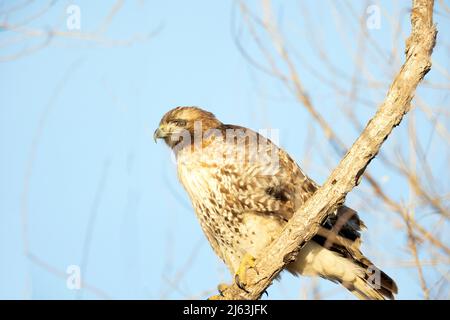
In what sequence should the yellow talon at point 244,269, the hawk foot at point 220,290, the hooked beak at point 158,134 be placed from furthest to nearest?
the hooked beak at point 158,134 < the hawk foot at point 220,290 < the yellow talon at point 244,269

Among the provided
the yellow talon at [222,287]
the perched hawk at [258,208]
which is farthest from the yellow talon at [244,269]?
the yellow talon at [222,287]

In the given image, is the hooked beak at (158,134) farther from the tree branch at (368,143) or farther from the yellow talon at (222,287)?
the tree branch at (368,143)

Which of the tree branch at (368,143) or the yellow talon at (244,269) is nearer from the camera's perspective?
the tree branch at (368,143)

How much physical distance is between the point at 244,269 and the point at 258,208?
0.47 metres

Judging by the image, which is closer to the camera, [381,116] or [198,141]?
[381,116]

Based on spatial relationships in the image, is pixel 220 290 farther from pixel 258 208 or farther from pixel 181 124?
pixel 181 124

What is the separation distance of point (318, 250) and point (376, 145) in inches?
58.6

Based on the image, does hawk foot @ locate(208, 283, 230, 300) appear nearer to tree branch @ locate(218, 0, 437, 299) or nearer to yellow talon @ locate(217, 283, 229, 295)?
yellow talon @ locate(217, 283, 229, 295)

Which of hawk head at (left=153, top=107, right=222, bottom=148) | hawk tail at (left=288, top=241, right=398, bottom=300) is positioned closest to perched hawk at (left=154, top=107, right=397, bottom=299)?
hawk tail at (left=288, top=241, right=398, bottom=300)

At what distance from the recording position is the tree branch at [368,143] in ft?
10.8

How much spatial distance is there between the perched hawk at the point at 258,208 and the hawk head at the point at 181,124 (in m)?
0.12

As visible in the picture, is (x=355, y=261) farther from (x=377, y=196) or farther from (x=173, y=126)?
(x=173, y=126)

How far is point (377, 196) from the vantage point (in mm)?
3809
